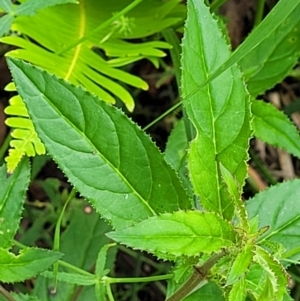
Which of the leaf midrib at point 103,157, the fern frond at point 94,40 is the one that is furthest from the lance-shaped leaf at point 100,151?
the fern frond at point 94,40

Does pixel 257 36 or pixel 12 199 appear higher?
pixel 257 36

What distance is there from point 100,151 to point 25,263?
0.18 meters

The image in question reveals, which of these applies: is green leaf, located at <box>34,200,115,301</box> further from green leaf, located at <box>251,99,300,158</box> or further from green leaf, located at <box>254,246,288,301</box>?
green leaf, located at <box>254,246,288,301</box>

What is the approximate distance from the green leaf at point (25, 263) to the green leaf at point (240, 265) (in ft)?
0.85

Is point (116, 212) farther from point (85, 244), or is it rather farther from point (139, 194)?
point (85, 244)

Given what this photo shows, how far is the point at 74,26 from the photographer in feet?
4.20

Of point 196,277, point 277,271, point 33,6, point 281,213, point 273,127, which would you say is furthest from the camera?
point 273,127

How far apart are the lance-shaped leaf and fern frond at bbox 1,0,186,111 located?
1.19 feet

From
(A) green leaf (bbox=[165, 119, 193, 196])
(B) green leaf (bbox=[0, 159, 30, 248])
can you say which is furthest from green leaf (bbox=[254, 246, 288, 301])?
(A) green leaf (bbox=[165, 119, 193, 196])

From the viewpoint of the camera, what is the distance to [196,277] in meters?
0.78

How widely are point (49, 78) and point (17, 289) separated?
765 millimetres

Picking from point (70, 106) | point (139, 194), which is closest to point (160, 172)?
point (139, 194)

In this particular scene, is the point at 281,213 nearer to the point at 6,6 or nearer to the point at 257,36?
the point at 257,36

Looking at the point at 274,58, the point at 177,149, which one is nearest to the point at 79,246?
the point at 177,149
